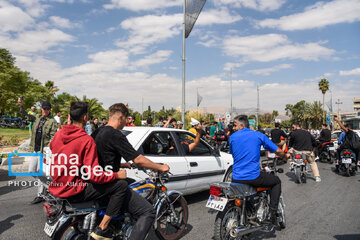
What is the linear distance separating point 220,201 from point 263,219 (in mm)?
903

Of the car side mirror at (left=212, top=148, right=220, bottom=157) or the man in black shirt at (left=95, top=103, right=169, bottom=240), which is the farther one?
the car side mirror at (left=212, top=148, right=220, bottom=157)

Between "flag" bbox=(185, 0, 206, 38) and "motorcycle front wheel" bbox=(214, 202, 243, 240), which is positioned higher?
"flag" bbox=(185, 0, 206, 38)

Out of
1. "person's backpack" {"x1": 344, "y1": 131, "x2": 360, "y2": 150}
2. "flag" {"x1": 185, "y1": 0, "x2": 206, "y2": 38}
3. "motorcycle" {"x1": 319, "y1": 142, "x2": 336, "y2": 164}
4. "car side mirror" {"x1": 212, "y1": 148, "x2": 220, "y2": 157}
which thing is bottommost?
"motorcycle" {"x1": 319, "y1": 142, "x2": 336, "y2": 164}

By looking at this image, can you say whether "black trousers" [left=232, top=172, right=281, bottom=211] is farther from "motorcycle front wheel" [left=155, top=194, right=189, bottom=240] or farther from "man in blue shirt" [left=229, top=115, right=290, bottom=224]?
"motorcycle front wheel" [left=155, top=194, right=189, bottom=240]

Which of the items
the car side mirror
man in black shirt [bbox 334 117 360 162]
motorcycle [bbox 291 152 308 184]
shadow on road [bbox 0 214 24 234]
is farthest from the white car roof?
man in black shirt [bbox 334 117 360 162]

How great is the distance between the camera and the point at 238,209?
368 cm

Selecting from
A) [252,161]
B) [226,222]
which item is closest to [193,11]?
[252,161]

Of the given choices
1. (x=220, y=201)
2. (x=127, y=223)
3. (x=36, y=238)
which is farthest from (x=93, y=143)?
(x=36, y=238)

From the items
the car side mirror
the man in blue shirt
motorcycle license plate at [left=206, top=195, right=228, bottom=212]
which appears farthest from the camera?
the car side mirror

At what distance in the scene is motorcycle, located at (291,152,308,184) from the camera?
817 centimetres

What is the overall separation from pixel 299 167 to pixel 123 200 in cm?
677

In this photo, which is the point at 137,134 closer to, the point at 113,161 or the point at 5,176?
the point at 113,161

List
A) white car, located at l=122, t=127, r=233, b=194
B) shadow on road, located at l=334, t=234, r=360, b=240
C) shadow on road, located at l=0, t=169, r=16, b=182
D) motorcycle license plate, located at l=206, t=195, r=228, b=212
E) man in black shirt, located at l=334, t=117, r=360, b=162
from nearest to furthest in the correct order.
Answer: motorcycle license plate, located at l=206, t=195, r=228, b=212 → shadow on road, located at l=334, t=234, r=360, b=240 → white car, located at l=122, t=127, r=233, b=194 → shadow on road, located at l=0, t=169, r=16, b=182 → man in black shirt, located at l=334, t=117, r=360, b=162

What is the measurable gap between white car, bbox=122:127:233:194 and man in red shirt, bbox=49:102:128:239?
5.61ft
